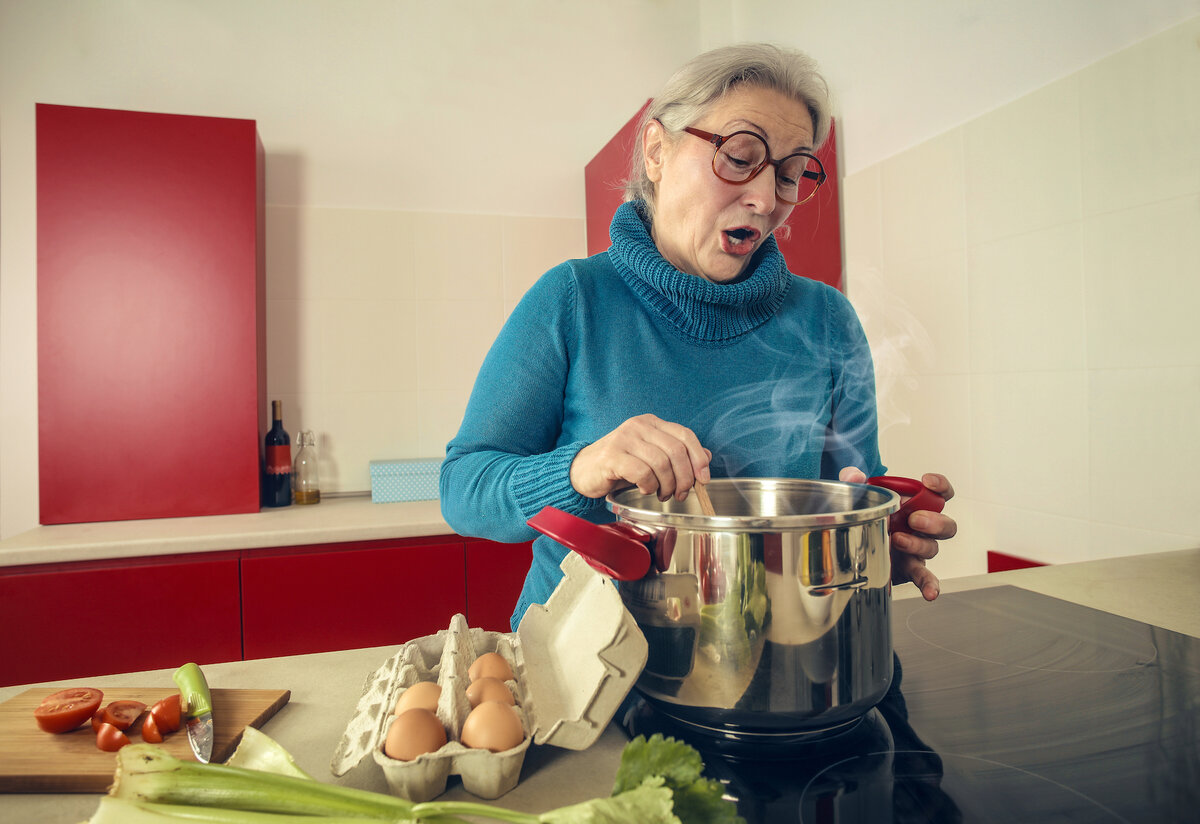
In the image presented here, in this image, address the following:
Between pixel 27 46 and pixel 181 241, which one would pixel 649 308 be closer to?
pixel 181 241

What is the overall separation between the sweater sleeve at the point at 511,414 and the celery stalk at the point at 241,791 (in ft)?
1.44

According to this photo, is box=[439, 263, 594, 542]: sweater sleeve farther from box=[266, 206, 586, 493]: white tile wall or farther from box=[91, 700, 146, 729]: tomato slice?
box=[266, 206, 586, 493]: white tile wall

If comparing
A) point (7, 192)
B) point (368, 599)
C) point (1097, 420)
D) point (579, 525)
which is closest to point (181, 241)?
point (7, 192)

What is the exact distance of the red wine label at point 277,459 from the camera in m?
2.18

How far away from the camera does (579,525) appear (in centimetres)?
50

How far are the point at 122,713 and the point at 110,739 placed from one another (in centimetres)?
5

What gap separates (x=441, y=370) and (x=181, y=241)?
2.90ft

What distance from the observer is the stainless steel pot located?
1.57 ft

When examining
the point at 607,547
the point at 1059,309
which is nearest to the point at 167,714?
the point at 607,547

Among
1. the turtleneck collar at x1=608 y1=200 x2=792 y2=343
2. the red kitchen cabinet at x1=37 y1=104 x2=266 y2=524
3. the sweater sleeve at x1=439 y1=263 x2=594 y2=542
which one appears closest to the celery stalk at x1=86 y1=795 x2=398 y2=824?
the sweater sleeve at x1=439 y1=263 x2=594 y2=542

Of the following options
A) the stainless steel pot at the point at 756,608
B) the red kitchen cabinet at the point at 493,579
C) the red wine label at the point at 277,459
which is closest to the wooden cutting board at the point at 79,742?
the stainless steel pot at the point at 756,608

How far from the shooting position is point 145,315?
198 cm

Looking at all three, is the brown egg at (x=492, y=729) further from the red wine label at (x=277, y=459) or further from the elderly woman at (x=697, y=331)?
the red wine label at (x=277, y=459)

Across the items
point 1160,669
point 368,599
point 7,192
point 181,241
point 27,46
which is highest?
point 27,46
